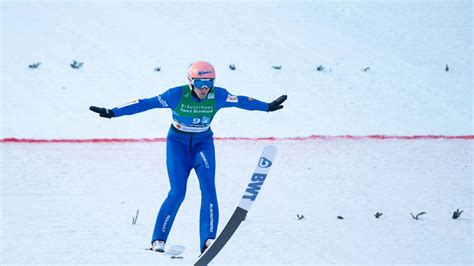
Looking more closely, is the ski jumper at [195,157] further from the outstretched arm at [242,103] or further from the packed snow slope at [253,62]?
the packed snow slope at [253,62]

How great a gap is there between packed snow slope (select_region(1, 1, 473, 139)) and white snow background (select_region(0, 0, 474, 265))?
0.04m

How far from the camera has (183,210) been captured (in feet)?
33.8

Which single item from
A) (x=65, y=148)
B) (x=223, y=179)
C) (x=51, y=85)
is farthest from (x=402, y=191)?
(x=51, y=85)

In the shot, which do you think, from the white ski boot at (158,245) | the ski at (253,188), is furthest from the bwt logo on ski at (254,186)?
the white ski boot at (158,245)

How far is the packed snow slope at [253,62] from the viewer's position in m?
14.0

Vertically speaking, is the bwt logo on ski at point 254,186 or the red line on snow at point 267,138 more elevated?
the red line on snow at point 267,138

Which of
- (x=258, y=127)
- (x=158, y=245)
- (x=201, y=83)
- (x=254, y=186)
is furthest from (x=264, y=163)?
(x=258, y=127)

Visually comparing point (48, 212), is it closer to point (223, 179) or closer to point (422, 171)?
point (223, 179)

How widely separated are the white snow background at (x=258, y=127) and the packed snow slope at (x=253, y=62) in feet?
0.14

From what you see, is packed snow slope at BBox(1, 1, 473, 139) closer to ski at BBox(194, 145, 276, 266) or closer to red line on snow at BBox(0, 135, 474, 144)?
red line on snow at BBox(0, 135, 474, 144)

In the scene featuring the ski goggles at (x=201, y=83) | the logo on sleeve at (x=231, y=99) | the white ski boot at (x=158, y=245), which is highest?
the logo on sleeve at (x=231, y=99)

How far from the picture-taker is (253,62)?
1648 centimetres

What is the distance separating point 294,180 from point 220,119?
315 cm

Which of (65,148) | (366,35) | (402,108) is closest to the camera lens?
(65,148)
